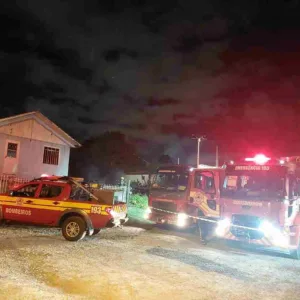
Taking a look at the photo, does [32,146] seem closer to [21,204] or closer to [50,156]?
[50,156]

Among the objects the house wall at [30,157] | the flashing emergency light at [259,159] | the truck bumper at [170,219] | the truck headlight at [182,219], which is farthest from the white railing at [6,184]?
the flashing emergency light at [259,159]

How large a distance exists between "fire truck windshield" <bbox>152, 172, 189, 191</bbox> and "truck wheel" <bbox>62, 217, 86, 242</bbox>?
412cm

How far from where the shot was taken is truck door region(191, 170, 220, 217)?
1077 cm

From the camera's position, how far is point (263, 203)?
8961mm

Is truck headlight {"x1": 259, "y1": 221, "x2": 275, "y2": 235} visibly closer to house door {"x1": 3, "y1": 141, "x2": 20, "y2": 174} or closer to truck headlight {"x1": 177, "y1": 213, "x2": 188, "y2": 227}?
truck headlight {"x1": 177, "y1": 213, "x2": 188, "y2": 227}

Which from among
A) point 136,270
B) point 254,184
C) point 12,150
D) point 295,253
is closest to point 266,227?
point 295,253

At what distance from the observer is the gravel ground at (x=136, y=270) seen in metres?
5.71

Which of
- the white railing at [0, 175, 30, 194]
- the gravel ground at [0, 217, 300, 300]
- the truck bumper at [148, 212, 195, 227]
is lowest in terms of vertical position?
the gravel ground at [0, 217, 300, 300]

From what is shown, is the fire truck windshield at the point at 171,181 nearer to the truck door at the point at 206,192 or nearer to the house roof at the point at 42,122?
the truck door at the point at 206,192

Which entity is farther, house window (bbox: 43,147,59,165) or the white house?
house window (bbox: 43,147,59,165)

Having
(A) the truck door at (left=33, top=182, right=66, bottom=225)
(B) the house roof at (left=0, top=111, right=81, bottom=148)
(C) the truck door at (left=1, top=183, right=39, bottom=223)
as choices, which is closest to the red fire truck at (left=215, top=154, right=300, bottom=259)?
(A) the truck door at (left=33, top=182, right=66, bottom=225)

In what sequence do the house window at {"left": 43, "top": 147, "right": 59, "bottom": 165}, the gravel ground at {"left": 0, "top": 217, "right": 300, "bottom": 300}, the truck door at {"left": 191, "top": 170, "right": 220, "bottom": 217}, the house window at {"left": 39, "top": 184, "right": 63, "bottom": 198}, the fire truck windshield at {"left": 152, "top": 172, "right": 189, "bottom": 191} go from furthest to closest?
the house window at {"left": 43, "top": 147, "right": 59, "bottom": 165}
the fire truck windshield at {"left": 152, "top": 172, "right": 189, "bottom": 191}
the truck door at {"left": 191, "top": 170, "right": 220, "bottom": 217}
the house window at {"left": 39, "top": 184, "right": 63, "bottom": 198}
the gravel ground at {"left": 0, "top": 217, "right": 300, "bottom": 300}

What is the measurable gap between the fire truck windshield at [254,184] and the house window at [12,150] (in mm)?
14289

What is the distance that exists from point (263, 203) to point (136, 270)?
3909 mm
